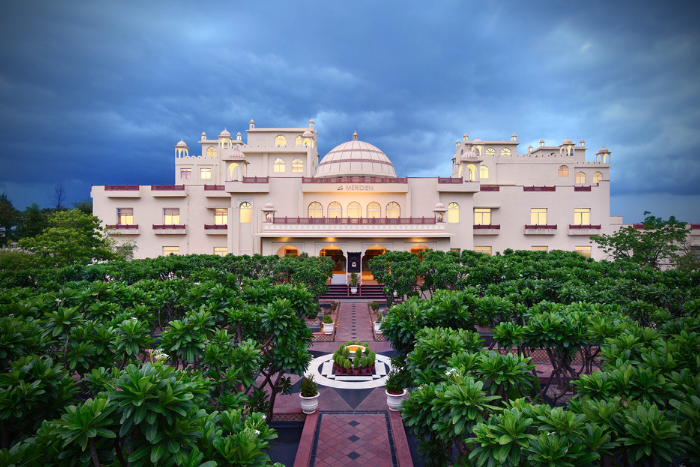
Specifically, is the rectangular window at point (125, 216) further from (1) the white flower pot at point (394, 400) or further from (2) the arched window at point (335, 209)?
(1) the white flower pot at point (394, 400)

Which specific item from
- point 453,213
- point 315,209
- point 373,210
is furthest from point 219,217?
→ point 453,213

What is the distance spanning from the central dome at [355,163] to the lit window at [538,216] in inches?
558

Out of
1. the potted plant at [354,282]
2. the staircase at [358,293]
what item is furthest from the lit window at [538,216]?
the potted plant at [354,282]

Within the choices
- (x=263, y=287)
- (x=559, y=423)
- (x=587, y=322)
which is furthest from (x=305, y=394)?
(x=559, y=423)

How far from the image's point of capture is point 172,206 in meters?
33.2

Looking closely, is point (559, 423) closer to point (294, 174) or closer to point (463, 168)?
point (463, 168)

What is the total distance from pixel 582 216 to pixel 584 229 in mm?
1387

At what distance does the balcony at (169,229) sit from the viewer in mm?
32469

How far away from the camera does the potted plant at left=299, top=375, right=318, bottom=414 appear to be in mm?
9527

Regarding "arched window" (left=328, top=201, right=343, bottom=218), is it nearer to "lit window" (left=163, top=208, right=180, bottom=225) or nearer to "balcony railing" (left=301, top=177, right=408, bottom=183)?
"balcony railing" (left=301, top=177, right=408, bottom=183)

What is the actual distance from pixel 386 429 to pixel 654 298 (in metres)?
8.41

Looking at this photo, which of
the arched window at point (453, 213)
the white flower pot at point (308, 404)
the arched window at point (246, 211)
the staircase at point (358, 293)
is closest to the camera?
the white flower pot at point (308, 404)

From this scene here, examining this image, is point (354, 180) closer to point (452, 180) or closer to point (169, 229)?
point (452, 180)

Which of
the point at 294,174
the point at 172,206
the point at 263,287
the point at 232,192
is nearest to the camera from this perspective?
the point at 263,287
